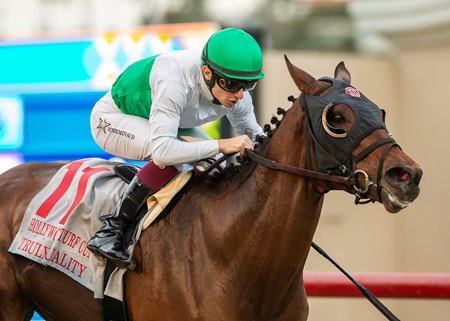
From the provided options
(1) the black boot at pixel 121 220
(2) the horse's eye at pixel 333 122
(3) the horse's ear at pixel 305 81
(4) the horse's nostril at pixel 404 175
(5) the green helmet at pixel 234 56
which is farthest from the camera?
(1) the black boot at pixel 121 220

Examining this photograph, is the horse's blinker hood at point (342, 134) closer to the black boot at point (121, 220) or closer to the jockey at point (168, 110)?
the jockey at point (168, 110)

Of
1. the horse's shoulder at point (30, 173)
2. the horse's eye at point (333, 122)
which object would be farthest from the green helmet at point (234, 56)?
the horse's shoulder at point (30, 173)

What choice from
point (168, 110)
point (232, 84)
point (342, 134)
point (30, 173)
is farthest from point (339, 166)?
point (30, 173)

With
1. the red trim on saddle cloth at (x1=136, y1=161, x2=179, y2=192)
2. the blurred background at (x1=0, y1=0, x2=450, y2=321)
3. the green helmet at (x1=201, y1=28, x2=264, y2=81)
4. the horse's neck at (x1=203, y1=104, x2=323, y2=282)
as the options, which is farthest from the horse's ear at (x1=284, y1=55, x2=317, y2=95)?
the blurred background at (x1=0, y1=0, x2=450, y2=321)

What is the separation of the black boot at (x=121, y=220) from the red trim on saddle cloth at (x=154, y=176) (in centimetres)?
2

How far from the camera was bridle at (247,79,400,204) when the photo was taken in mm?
3570

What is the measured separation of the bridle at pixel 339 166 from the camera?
11.7 ft

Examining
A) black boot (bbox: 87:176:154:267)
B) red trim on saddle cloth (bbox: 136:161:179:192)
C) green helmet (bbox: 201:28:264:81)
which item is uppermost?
green helmet (bbox: 201:28:264:81)

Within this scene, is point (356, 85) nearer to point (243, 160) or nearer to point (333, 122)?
point (243, 160)

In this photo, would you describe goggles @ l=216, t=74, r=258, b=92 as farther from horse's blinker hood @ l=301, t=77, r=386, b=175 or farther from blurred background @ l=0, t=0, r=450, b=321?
blurred background @ l=0, t=0, r=450, b=321

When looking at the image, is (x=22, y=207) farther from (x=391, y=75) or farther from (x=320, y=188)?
(x=391, y=75)

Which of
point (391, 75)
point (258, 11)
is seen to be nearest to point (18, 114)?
point (391, 75)

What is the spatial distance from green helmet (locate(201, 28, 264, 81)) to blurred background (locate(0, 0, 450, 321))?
560 cm

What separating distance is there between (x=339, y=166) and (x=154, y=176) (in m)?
0.92
